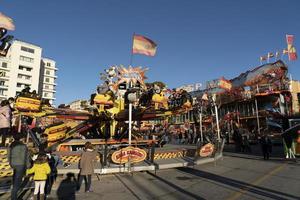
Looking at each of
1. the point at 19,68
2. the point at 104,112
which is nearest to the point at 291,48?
the point at 104,112

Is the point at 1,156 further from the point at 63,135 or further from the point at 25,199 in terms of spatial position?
Answer: the point at 63,135

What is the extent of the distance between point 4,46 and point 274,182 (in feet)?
35.6

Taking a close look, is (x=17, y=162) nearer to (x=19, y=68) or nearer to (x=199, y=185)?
(x=199, y=185)

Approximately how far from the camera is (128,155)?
36.9ft

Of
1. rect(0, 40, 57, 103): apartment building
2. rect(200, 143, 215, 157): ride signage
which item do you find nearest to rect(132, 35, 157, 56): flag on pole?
rect(200, 143, 215, 157): ride signage

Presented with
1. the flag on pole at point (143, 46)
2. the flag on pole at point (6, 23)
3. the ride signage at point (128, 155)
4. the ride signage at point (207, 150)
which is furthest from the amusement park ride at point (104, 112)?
the flag on pole at point (6, 23)

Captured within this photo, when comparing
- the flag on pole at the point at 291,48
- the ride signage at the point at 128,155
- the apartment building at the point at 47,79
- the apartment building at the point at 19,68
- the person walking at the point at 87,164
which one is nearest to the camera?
the person walking at the point at 87,164

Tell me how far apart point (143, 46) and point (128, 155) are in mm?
6067

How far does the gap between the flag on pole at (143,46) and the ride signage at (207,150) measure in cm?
581

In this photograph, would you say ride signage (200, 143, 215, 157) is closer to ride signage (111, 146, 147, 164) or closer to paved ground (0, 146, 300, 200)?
paved ground (0, 146, 300, 200)

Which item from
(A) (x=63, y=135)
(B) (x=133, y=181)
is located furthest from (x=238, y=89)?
(B) (x=133, y=181)

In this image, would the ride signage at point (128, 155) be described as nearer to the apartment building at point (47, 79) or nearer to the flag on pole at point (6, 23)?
the flag on pole at point (6, 23)

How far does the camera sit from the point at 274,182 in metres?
9.72

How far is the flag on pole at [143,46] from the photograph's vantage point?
13900mm
